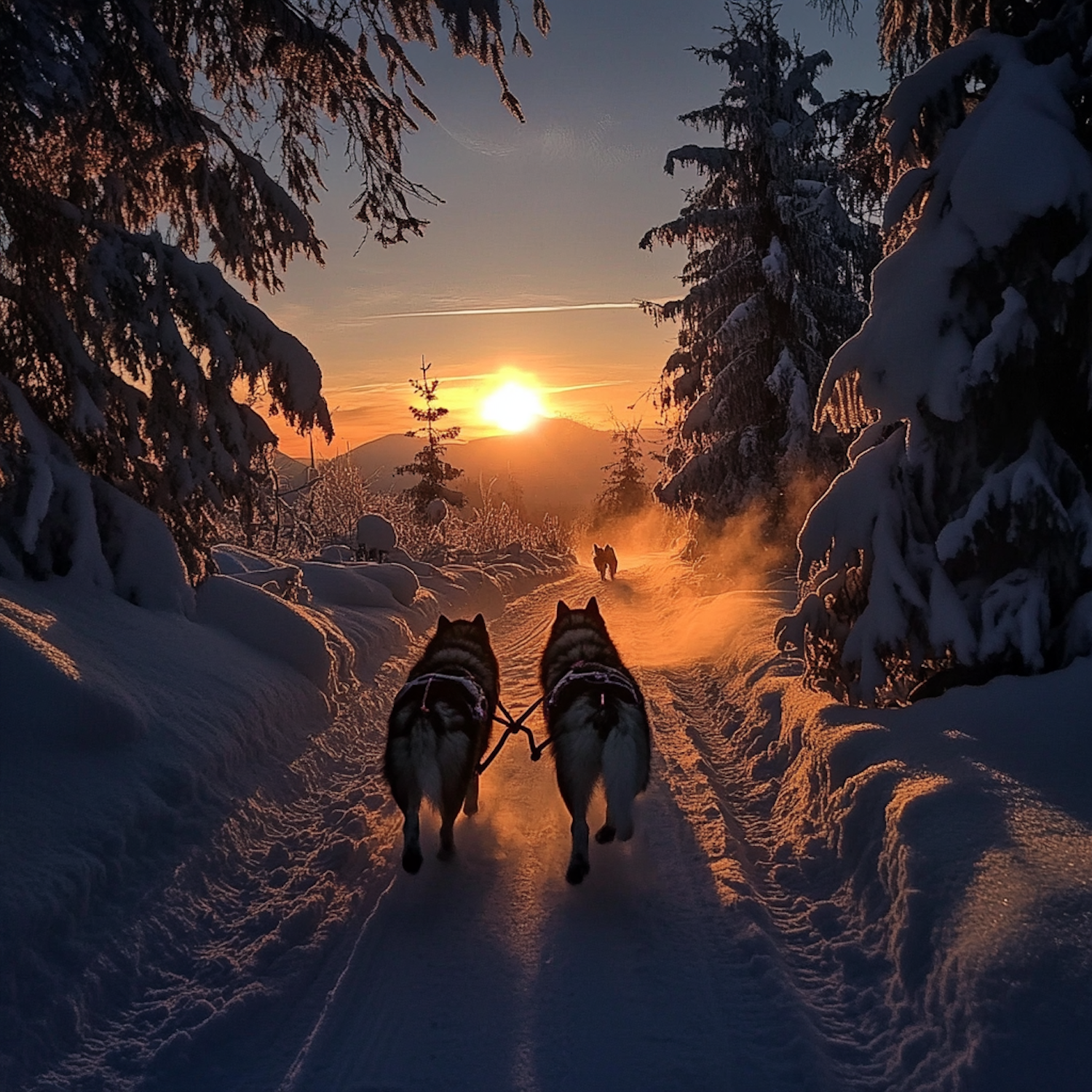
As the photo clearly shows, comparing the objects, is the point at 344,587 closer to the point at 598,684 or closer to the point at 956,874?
the point at 598,684

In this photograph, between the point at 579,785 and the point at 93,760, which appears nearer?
the point at 579,785

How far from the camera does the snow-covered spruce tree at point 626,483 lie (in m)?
56.1

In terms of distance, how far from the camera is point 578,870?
4.29 metres

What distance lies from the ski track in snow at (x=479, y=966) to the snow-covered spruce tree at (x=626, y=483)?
5097 centimetres

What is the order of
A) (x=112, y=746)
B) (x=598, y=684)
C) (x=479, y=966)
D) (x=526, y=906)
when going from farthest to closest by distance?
1. (x=112, y=746)
2. (x=598, y=684)
3. (x=526, y=906)
4. (x=479, y=966)

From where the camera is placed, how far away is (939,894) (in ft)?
11.4

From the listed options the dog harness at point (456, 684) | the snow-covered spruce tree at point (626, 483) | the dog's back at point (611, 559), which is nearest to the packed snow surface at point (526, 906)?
the dog harness at point (456, 684)

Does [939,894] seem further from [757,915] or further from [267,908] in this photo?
[267,908]

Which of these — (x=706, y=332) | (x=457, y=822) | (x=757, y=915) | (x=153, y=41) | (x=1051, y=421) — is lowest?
(x=757, y=915)

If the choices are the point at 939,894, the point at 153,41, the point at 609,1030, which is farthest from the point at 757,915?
the point at 153,41

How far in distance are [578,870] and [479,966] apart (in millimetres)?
899

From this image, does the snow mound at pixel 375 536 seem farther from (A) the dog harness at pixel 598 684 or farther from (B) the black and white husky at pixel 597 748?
(B) the black and white husky at pixel 597 748

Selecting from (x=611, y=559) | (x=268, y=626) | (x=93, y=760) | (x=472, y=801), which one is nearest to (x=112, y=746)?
(x=93, y=760)

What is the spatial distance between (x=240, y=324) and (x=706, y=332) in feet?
49.6
